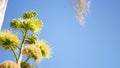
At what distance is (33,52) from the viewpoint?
456 centimetres

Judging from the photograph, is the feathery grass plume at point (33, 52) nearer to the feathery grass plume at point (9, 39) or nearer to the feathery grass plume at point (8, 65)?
the feathery grass plume at point (9, 39)

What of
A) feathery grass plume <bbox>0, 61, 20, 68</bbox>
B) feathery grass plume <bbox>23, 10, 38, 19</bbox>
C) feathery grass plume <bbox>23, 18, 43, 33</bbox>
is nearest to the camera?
feathery grass plume <bbox>0, 61, 20, 68</bbox>

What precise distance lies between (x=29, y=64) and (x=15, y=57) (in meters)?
0.29

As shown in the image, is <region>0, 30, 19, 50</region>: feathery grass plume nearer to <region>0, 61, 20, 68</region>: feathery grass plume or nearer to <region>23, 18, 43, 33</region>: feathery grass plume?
<region>23, 18, 43, 33</region>: feathery grass plume

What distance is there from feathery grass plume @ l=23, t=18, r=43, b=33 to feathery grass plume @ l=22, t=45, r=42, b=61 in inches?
16.6

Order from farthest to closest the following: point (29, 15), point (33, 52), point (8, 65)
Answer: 1. point (29, 15)
2. point (33, 52)
3. point (8, 65)

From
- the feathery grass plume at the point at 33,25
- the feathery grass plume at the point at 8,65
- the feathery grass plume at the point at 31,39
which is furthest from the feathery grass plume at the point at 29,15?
the feathery grass plume at the point at 8,65

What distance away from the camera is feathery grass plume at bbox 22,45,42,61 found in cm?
452

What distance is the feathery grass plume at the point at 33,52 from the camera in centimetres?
452

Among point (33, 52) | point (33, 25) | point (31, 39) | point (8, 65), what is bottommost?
point (8, 65)

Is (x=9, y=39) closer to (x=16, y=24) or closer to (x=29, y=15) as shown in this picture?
(x=16, y=24)

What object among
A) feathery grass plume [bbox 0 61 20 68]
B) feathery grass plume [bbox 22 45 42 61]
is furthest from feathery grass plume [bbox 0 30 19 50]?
feathery grass plume [bbox 0 61 20 68]

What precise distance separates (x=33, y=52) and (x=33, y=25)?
0.61 meters

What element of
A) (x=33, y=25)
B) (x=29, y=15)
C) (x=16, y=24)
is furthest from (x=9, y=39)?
(x=29, y=15)
